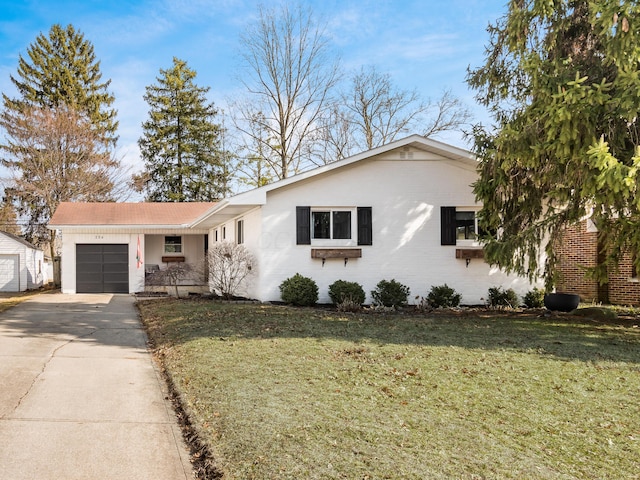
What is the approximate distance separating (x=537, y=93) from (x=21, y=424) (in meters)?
9.06

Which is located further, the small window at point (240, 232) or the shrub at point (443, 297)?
the small window at point (240, 232)

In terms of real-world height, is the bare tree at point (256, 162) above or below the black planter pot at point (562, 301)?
above

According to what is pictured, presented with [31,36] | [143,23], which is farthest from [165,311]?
[31,36]

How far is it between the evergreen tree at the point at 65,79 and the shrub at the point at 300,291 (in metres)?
27.0

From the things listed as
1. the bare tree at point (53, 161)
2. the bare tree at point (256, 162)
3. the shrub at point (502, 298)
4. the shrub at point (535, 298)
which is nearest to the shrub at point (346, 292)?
the shrub at point (502, 298)

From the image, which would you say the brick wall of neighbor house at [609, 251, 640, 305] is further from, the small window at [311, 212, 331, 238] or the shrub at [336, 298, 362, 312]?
the small window at [311, 212, 331, 238]

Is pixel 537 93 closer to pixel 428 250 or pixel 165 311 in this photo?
pixel 428 250

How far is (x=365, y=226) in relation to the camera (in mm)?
14711

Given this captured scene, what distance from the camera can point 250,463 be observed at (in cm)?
388

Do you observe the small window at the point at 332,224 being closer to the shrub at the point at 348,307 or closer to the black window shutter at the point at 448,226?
the shrub at the point at 348,307

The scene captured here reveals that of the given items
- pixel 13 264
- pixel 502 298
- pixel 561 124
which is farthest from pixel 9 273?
pixel 561 124

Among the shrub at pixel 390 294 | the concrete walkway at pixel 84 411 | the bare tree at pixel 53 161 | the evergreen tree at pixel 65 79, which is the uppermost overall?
the evergreen tree at pixel 65 79

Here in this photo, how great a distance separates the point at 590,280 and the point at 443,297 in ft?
16.9

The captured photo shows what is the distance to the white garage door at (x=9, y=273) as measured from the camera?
1013 inches
